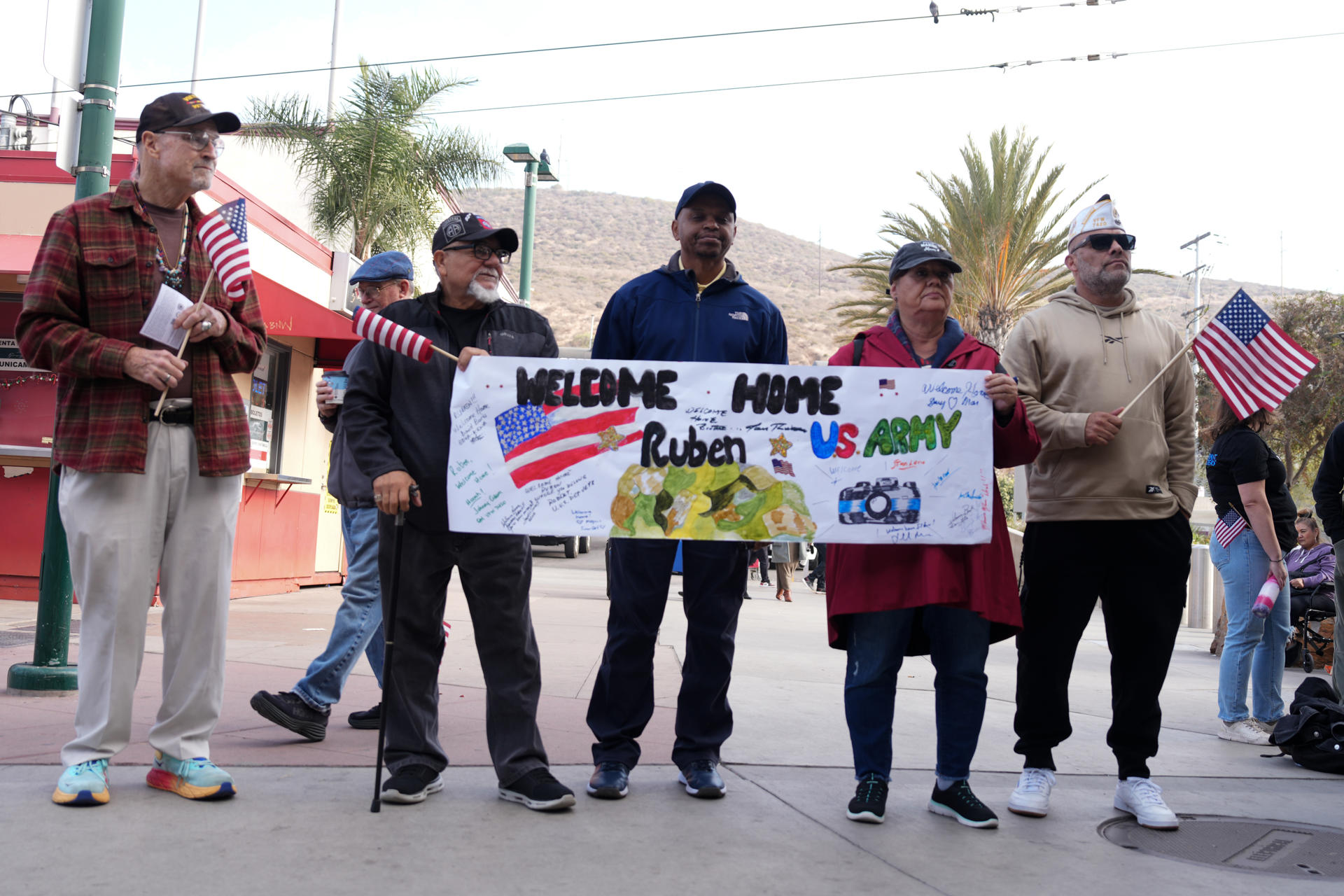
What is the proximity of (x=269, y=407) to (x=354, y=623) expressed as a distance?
29.6 feet

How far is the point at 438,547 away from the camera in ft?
13.4

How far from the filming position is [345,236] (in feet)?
67.9

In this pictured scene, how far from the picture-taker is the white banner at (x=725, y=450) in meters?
4.07

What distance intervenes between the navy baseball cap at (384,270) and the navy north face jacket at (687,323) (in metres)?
1.46

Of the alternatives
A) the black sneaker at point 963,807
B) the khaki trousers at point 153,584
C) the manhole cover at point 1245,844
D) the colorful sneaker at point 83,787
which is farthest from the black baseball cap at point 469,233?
the manhole cover at point 1245,844

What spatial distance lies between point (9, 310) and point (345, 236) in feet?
34.3

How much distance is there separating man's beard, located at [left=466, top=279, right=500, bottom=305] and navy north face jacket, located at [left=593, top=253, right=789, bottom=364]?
17.2 inches

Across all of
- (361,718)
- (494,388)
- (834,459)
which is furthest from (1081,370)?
(361,718)

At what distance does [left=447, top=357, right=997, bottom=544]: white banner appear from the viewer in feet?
13.3

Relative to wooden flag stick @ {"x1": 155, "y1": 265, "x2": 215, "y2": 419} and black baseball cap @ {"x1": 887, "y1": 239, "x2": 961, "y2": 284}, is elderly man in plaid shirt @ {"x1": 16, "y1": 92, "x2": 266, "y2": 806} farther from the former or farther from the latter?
black baseball cap @ {"x1": 887, "y1": 239, "x2": 961, "y2": 284}

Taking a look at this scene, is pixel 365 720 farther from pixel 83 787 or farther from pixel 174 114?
pixel 174 114

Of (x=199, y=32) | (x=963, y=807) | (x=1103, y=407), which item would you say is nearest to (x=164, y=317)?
(x=963, y=807)

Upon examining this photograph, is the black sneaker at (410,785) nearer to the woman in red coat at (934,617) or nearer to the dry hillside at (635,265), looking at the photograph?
the woman in red coat at (934,617)

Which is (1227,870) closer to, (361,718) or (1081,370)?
(1081,370)
